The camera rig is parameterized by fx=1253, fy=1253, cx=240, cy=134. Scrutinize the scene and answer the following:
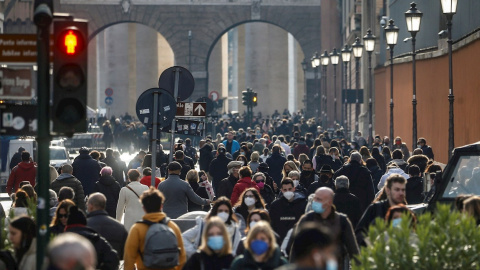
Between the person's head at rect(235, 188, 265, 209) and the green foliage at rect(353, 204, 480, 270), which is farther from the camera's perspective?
the person's head at rect(235, 188, 265, 209)

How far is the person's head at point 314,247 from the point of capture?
5638 mm

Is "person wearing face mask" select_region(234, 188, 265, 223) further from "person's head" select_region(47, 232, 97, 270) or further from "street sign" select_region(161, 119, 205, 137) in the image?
"person's head" select_region(47, 232, 97, 270)

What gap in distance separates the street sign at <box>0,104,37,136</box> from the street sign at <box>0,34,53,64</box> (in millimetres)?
403

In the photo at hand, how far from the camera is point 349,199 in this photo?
46.5 feet

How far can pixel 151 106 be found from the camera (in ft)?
56.0

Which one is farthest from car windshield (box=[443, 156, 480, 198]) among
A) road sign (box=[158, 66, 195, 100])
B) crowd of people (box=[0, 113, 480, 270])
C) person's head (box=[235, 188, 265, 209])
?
road sign (box=[158, 66, 195, 100])

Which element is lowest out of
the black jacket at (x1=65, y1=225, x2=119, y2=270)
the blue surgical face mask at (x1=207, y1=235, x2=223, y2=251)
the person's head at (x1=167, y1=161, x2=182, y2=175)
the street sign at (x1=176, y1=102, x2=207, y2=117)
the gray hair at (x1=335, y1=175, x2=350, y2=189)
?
the black jacket at (x1=65, y1=225, x2=119, y2=270)

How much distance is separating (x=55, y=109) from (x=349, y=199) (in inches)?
205

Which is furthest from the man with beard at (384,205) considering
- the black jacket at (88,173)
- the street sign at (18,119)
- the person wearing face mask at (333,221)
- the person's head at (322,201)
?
the black jacket at (88,173)

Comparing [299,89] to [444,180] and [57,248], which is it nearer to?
[444,180]

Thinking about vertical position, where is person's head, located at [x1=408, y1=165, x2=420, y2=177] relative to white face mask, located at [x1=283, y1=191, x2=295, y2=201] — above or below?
above

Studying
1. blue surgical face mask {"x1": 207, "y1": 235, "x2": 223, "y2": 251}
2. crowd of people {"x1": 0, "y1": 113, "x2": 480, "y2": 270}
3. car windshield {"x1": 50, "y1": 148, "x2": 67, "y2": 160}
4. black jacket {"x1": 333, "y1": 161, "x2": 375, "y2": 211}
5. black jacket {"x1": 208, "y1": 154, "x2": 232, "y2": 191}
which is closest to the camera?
crowd of people {"x1": 0, "y1": 113, "x2": 480, "y2": 270}

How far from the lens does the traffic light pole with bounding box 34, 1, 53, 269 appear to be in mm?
9445

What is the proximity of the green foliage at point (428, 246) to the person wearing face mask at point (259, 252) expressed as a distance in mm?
731
